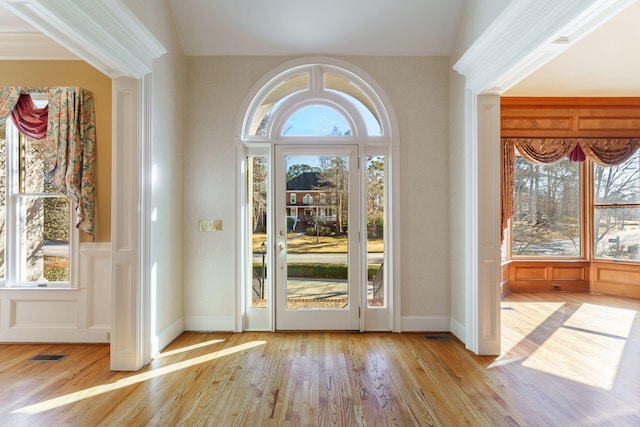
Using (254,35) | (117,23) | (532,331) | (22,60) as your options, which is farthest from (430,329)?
(22,60)

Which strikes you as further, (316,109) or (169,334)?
(316,109)

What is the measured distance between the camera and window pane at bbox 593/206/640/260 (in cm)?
607

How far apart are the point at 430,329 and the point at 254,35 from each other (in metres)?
3.72

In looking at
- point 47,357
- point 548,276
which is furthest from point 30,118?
point 548,276

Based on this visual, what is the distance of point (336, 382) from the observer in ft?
9.39

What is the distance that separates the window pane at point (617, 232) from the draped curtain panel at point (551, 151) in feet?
2.79

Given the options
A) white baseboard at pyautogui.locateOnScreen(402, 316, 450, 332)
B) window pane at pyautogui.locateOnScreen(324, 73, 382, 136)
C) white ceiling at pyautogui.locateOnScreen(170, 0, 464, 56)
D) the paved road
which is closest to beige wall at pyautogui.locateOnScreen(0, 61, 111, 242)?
white ceiling at pyautogui.locateOnScreen(170, 0, 464, 56)

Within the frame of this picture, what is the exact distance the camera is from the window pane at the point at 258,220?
13.9ft

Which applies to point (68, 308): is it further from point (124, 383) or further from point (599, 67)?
point (599, 67)

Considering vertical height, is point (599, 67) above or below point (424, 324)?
above

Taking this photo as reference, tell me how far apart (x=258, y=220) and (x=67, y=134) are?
81.6 inches

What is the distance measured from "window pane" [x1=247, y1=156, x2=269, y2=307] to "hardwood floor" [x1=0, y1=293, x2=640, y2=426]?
0.61m

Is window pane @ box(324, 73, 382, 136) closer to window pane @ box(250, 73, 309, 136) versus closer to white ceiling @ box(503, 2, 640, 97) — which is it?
window pane @ box(250, 73, 309, 136)

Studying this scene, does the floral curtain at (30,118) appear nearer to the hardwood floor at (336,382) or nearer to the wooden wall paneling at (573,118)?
the hardwood floor at (336,382)
